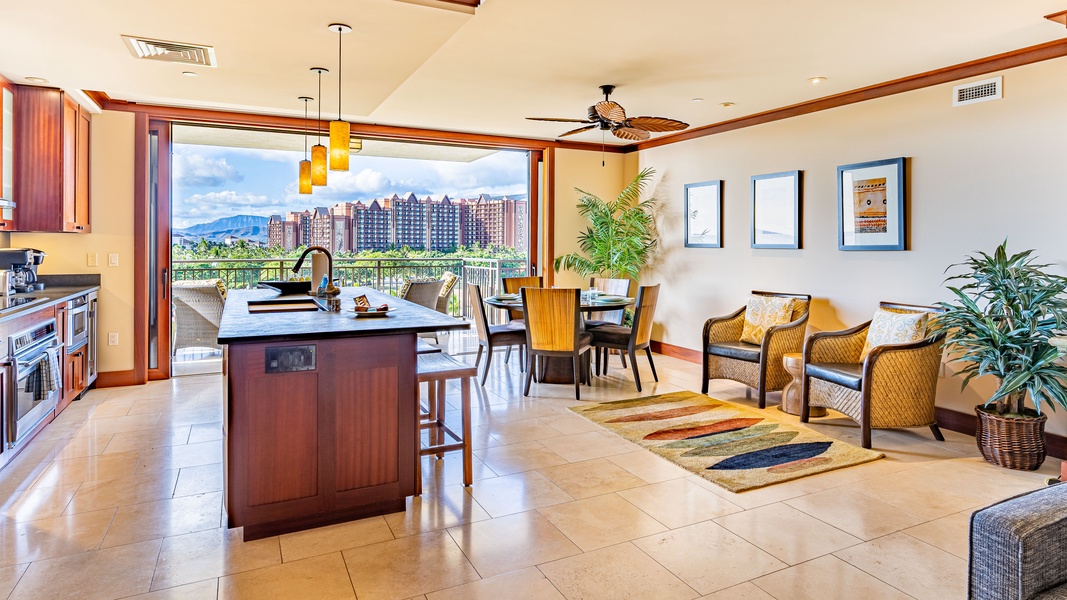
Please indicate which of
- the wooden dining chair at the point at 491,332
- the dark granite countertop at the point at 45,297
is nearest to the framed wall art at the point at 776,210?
the wooden dining chair at the point at 491,332

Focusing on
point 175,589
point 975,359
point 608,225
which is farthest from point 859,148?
point 175,589

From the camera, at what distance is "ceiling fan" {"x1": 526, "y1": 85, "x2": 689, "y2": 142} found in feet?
15.0

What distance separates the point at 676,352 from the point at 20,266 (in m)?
5.85

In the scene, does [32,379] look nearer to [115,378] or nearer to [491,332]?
[115,378]

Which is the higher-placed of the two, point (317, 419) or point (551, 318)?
point (551, 318)

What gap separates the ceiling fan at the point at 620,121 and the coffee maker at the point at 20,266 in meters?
3.67

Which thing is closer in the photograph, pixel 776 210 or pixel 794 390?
pixel 794 390

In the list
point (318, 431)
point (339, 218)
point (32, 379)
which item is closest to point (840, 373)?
point (318, 431)

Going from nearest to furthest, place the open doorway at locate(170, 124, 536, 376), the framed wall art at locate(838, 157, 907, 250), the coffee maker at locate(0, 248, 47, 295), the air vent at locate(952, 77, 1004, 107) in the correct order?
the air vent at locate(952, 77, 1004, 107), the coffee maker at locate(0, 248, 47, 295), the framed wall art at locate(838, 157, 907, 250), the open doorway at locate(170, 124, 536, 376)

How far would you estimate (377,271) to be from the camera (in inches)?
335

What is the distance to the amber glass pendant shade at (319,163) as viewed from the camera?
383 centimetres

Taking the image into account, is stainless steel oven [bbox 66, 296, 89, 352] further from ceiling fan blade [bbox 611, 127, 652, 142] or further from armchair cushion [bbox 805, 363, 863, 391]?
armchair cushion [bbox 805, 363, 863, 391]

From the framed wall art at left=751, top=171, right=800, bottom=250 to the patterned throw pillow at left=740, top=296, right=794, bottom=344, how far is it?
1.84 ft

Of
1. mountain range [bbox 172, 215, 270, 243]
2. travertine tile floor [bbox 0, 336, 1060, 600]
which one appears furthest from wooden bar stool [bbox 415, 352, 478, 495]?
mountain range [bbox 172, 215, 270, 243]
